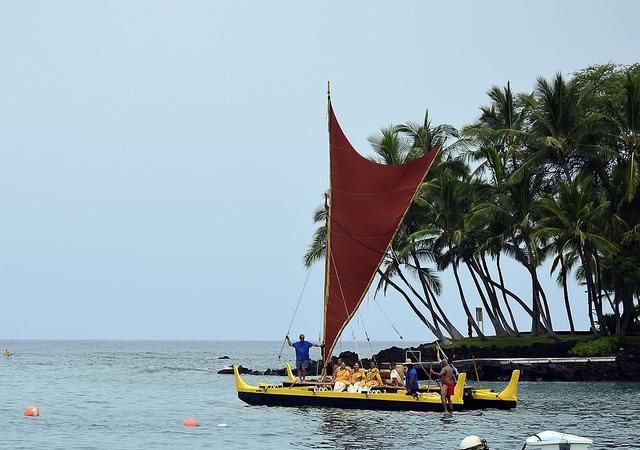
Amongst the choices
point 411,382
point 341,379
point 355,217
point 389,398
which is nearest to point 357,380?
point 341,379

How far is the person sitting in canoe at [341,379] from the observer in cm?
3778

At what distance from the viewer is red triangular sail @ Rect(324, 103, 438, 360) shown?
1564 inches

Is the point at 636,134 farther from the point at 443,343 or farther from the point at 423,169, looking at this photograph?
the point at 423,169

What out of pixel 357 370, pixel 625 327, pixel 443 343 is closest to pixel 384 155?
pixel 443 343

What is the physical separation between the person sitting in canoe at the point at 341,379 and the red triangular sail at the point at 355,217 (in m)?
1.08

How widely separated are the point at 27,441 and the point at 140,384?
105ft

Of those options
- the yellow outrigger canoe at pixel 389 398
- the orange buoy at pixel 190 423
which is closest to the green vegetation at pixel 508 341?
the yellow outrigger canoe at pixel 389 398

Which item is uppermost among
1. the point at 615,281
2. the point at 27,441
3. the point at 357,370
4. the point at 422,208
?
the point at 422,208

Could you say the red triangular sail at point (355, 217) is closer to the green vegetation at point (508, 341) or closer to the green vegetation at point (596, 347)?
the green vegetation at point (596, 347)

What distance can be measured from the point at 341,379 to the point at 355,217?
6.54m

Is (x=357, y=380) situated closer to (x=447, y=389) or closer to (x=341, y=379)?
(x=341, y=379)

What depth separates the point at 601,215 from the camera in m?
57.9

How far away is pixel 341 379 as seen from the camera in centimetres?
3822

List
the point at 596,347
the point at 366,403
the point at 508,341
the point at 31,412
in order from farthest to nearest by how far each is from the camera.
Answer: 1. the point at 508,341
2. the point at 596,347
3. the point at 31,412
4. the point at 366,403
